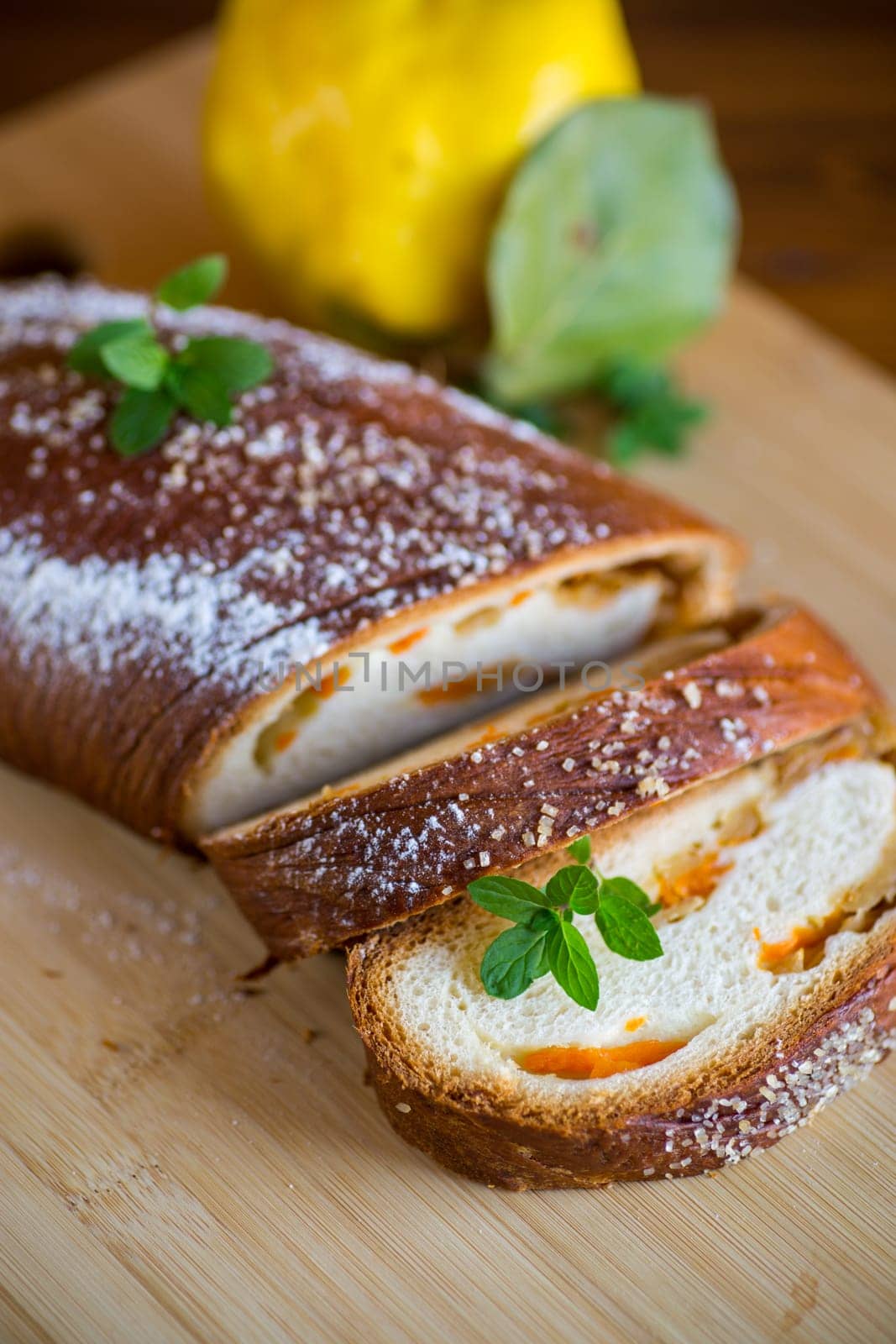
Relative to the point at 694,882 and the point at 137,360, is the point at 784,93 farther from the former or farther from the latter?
the point at 694,882

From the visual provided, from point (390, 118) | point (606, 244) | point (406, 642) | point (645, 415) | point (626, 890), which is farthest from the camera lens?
point (645, 415)

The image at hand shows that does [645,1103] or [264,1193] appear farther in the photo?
[264,1193]

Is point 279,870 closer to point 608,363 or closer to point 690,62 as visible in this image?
point 608,363

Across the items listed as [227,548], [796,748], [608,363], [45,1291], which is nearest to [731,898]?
[796,748]

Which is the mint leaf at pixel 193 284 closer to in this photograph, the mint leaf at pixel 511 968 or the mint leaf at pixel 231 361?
the mint leaf at pixel 231 361

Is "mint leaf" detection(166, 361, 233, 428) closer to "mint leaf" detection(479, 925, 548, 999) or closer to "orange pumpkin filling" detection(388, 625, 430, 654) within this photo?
"orange pumpkin filling" detection(388, 625, 430, 654)

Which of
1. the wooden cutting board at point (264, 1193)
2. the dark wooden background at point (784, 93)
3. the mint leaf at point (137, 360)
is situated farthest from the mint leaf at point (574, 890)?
the dark wooden background at point (784, 93)

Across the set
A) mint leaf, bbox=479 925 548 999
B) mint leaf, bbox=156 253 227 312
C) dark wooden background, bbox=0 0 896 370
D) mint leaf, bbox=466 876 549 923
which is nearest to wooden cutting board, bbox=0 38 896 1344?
mint leaf, bbox=479 925 548 999

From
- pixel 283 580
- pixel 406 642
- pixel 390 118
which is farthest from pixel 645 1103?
pixel 390 118

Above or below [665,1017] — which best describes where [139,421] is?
above
